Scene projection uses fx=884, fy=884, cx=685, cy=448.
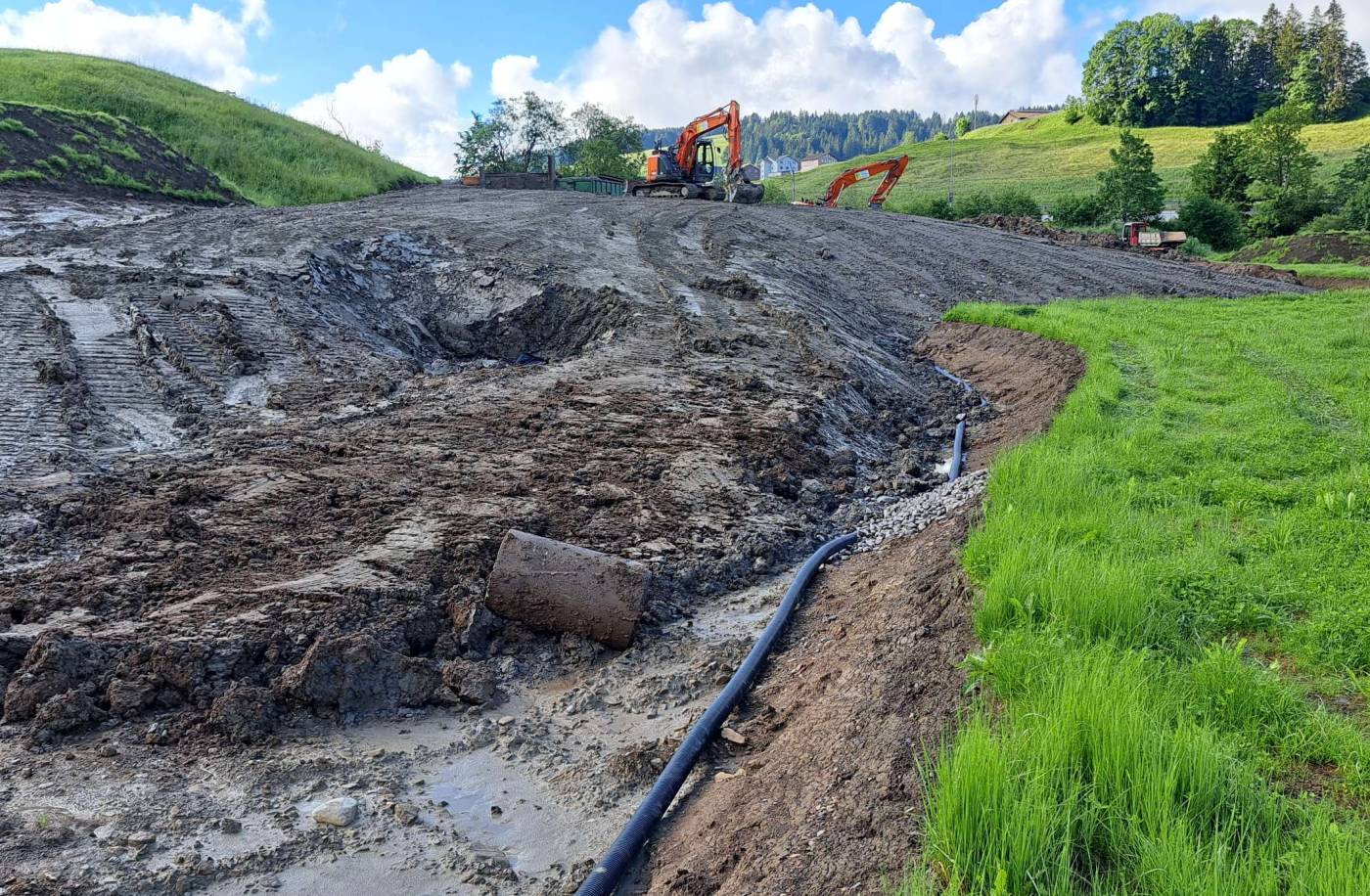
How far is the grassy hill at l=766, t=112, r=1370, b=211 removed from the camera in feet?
164

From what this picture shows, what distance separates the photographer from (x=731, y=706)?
4.09 m

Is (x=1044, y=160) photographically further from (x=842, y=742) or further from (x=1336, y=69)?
(x=842, y=742)

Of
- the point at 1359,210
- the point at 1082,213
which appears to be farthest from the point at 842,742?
the point at 1082,213

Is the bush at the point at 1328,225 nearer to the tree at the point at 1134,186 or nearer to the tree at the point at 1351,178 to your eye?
the tree at the point at 1351,178

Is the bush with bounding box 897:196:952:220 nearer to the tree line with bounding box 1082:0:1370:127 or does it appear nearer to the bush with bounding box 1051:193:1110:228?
the bush with bounding box 1051:193:1110:228

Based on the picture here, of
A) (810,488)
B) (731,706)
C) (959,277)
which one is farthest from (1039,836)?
(959,277)

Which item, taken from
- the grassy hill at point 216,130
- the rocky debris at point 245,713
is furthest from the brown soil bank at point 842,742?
the grassy hill at point 216,130

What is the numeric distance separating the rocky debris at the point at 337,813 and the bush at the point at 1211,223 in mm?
32646

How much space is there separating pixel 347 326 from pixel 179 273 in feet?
7.29

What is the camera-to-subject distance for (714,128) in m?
28.2

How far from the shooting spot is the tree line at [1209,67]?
78.5 m

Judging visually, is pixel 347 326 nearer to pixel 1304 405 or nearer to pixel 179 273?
pixel 179 273

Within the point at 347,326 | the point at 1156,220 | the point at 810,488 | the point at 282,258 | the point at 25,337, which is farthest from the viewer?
the point at 1156,220

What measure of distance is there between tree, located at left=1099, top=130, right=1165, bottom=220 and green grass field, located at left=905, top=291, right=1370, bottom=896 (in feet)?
87.3
